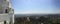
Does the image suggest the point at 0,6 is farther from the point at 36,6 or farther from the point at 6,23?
the point at 36,6

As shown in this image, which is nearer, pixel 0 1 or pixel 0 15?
pixel 0 15

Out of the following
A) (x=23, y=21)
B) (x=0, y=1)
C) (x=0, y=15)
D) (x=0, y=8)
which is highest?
(x=0, y=1)

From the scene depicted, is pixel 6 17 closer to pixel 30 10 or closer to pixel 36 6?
pixel 30 10

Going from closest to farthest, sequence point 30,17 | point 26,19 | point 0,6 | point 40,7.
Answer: point 0,6, point 26,19, point 30,17, point 40,7

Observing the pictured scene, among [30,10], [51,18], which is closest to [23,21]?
[30,10]

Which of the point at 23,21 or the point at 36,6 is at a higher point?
the point at 36,6

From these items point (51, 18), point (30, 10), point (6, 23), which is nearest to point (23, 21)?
point (30, 10)

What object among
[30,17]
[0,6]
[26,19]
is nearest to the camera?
[0,6]
